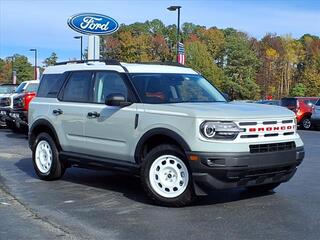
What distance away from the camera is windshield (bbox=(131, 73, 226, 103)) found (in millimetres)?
7781

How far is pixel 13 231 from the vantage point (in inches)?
237

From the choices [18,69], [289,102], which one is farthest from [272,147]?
[18,69]

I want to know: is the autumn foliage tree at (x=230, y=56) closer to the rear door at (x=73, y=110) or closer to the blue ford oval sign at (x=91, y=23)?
the blue ford oval sign at (x=91, y=23)

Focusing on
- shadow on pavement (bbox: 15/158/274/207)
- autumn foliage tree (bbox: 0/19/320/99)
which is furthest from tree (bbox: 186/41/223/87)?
shadow on pavement (bbox: 15/158/274/207)

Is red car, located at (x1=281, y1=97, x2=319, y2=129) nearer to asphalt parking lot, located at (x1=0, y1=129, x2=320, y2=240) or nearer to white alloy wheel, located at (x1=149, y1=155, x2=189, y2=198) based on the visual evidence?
asphalt parking lot, located at (x1=0, y1=129, x2=320, y2=240)

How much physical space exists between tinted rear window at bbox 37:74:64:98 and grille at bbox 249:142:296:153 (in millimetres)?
3807

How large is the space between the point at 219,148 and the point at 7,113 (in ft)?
46.1

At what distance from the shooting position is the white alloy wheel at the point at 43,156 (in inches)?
366

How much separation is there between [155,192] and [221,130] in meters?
1.26

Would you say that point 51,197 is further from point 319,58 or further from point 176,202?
point 319,58

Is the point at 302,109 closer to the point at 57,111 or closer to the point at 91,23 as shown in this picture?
the point at 91,23

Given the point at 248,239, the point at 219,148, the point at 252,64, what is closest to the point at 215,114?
the point at 219,148

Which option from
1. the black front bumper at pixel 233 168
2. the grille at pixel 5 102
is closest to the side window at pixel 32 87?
the grille at pixel 5 102

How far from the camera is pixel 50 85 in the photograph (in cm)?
951
